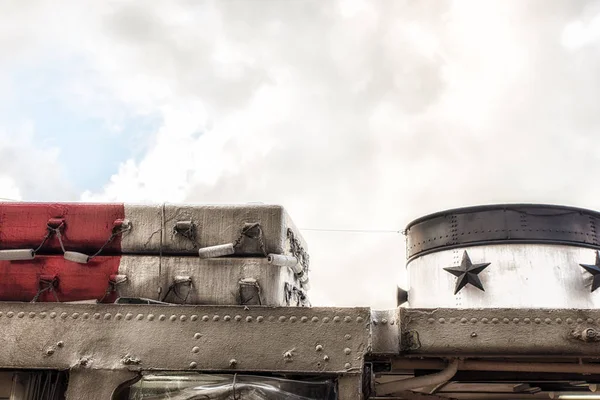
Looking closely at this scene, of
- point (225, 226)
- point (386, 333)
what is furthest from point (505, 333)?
point (225, 226)

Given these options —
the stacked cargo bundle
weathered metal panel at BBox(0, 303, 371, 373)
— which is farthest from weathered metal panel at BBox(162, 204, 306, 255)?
weathered metal panel at BBox(0, 303, 371, 373)

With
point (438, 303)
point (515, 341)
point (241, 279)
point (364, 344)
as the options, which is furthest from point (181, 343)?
point (438, 303)

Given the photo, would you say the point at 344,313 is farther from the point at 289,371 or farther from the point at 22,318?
the point at 22,318

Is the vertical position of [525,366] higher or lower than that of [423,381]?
higher

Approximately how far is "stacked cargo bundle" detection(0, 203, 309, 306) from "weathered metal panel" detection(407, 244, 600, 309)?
373cm

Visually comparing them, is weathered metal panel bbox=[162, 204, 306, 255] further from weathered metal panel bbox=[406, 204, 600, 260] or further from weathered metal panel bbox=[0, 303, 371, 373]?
weathered metal panel bbox=[406, 204, 600, 260]

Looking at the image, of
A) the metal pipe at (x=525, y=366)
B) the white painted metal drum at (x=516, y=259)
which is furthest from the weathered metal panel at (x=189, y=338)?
the white painted metal drum at (x=516, y=259)

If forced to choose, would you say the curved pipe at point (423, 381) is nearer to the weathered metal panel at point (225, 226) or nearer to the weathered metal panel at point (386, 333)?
the weathered metal panel at point (386, 333)

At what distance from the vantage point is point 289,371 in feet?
13.6

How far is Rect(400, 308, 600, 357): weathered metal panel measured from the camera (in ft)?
13.9

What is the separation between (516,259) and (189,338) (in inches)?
202

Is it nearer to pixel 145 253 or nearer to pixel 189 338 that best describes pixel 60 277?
pixel 145 253

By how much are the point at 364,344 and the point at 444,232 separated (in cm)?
418

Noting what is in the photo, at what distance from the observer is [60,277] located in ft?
15.8
